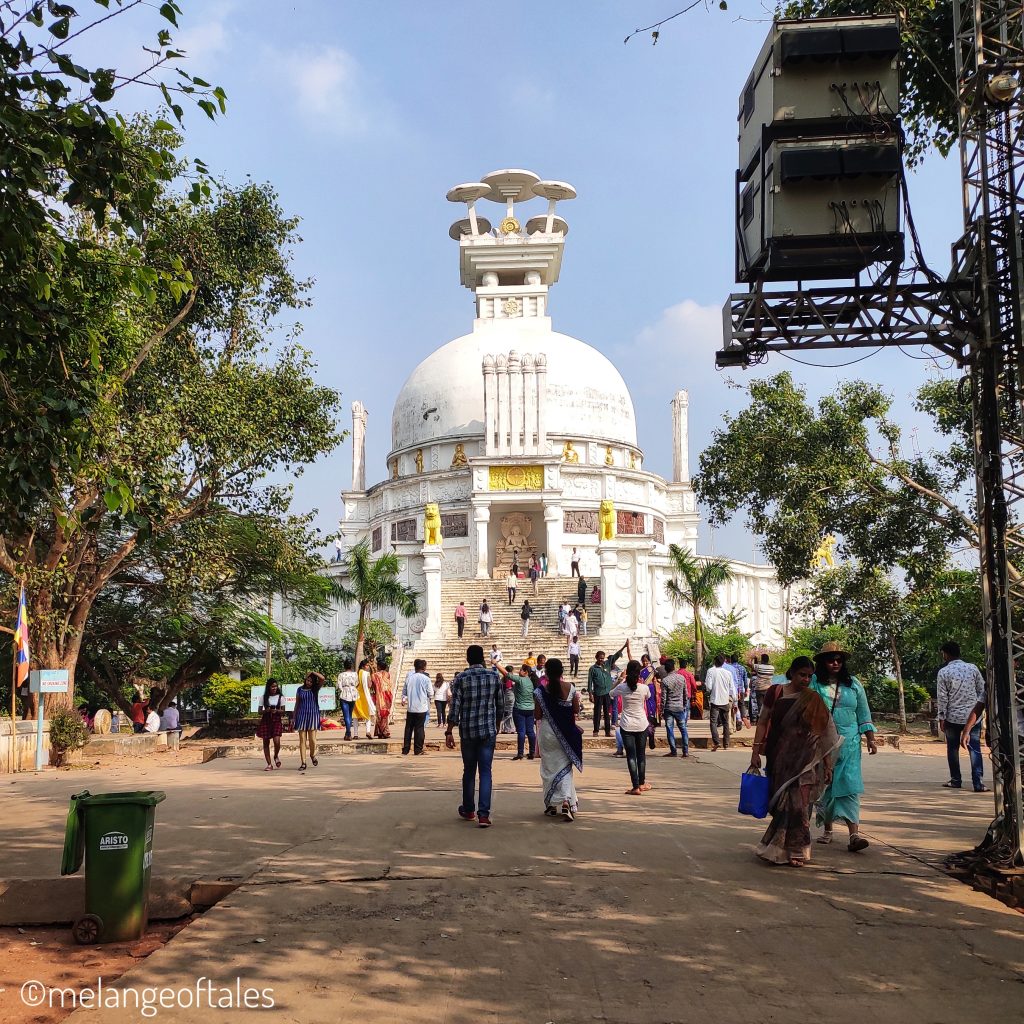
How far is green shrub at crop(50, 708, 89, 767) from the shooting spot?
54.5ft

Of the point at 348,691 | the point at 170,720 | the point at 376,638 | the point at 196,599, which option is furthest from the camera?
the point at 376,638

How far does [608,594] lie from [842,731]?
78.1 feet

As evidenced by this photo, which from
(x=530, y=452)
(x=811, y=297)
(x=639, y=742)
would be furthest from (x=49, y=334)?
(x=530, y=452)

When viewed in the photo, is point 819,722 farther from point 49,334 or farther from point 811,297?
point 49,334

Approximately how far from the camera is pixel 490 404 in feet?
135

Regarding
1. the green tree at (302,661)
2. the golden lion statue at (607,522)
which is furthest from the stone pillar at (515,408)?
the green tree at (302,661)

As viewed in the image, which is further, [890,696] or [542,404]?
[542,404]

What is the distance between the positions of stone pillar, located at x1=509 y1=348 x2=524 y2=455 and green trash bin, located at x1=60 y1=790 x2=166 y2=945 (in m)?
34.9

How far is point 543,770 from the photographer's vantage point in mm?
9477

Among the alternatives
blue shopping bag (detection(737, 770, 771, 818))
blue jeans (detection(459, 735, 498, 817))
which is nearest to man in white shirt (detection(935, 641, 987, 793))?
blue shopping bag (detection(737, 770, 771, 818))

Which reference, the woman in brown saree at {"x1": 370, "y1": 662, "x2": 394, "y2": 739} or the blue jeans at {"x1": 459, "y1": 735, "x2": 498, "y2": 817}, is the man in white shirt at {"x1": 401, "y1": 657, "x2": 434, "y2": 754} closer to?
the woman in brown saree at {"x1": 370, "y1": 662, "x2": 394, "y2": 739}

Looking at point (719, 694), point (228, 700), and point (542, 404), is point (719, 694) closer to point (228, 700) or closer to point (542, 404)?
point (228, 700)

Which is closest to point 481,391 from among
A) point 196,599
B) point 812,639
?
point 812,639

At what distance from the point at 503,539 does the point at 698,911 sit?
3631 cm
